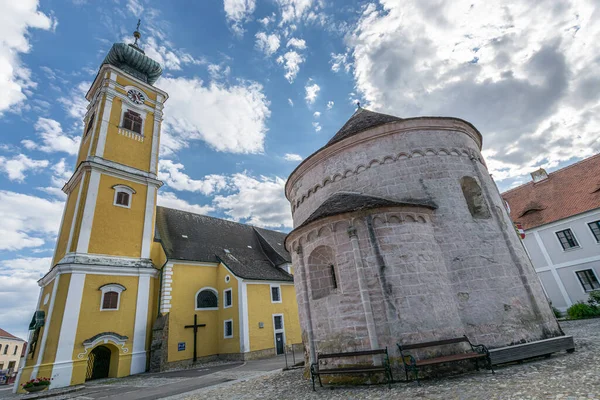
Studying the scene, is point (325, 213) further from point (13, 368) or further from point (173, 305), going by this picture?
point (13, 368)

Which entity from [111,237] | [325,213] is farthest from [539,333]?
[111,237]

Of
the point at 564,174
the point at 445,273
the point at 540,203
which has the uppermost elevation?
the point at 564,174

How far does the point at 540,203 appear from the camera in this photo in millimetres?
21562

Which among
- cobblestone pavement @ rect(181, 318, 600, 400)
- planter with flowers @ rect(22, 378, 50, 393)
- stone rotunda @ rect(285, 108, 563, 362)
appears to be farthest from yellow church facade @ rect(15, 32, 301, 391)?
stone rotunda @ rect(285, 108, 563, 362)

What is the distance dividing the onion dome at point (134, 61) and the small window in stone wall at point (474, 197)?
27018mm

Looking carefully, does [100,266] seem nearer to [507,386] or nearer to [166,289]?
[166,289]

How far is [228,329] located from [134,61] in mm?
23454

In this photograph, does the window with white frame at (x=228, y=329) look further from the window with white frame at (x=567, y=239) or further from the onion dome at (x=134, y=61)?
the window with white frame at (x=567, y=239)

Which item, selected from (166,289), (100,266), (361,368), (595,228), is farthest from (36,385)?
(595,228)

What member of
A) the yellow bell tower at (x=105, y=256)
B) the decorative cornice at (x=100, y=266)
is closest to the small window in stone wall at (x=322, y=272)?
the yellow bell tower at (x=105, y=256)

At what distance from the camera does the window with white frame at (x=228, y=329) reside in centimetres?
2003

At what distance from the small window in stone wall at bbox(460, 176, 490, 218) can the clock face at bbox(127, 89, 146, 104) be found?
80.7 ft

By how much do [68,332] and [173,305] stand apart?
17.6 feet

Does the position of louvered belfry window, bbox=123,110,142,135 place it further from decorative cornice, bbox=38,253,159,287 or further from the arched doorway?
the arched doorway
